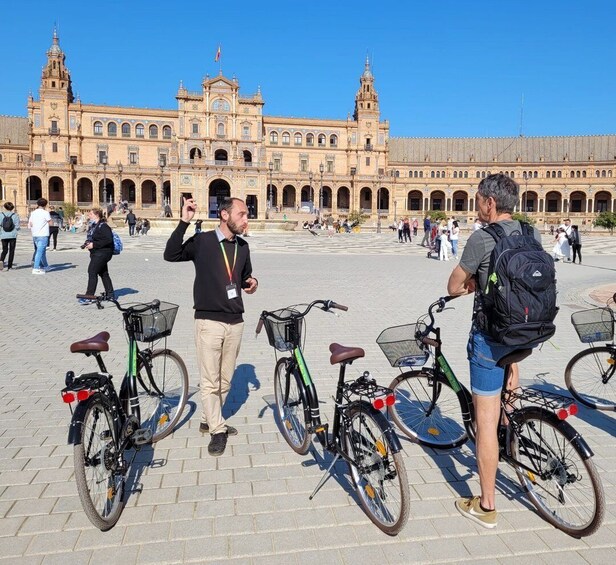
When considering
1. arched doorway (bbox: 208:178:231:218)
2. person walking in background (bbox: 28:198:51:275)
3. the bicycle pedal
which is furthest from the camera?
arched doorway (bbox: 208:178:231:218)

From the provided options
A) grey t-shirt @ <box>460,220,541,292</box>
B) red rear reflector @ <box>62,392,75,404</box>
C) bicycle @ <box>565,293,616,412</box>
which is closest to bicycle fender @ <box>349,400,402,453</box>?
grey t-shirt @ <box>460,220,541,292</box>

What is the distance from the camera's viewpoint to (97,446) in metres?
3.40

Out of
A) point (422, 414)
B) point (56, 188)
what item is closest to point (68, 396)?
point (422, 414)

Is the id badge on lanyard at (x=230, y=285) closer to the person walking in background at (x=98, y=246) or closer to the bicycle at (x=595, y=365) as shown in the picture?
the bicycle at (x=595, y=365)

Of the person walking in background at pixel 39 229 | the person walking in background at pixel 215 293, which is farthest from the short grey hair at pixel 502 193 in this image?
the person walking in background at pixel 39 229

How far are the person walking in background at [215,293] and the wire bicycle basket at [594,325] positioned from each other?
3.37 meters

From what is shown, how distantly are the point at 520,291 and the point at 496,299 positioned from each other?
5.4 inches

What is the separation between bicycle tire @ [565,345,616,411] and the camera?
5445 mm

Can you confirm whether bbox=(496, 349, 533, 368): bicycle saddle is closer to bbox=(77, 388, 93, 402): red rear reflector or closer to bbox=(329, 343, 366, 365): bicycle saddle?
bbox=(329, 343, 366, 365): bicycle saddle

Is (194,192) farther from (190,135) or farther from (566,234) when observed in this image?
(566,234)

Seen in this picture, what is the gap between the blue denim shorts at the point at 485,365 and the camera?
319 cm

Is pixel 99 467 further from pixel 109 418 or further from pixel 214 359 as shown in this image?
pixel 214 359

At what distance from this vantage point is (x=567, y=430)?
10.3 ft

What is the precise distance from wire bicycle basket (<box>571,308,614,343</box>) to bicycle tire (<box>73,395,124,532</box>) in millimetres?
4322
